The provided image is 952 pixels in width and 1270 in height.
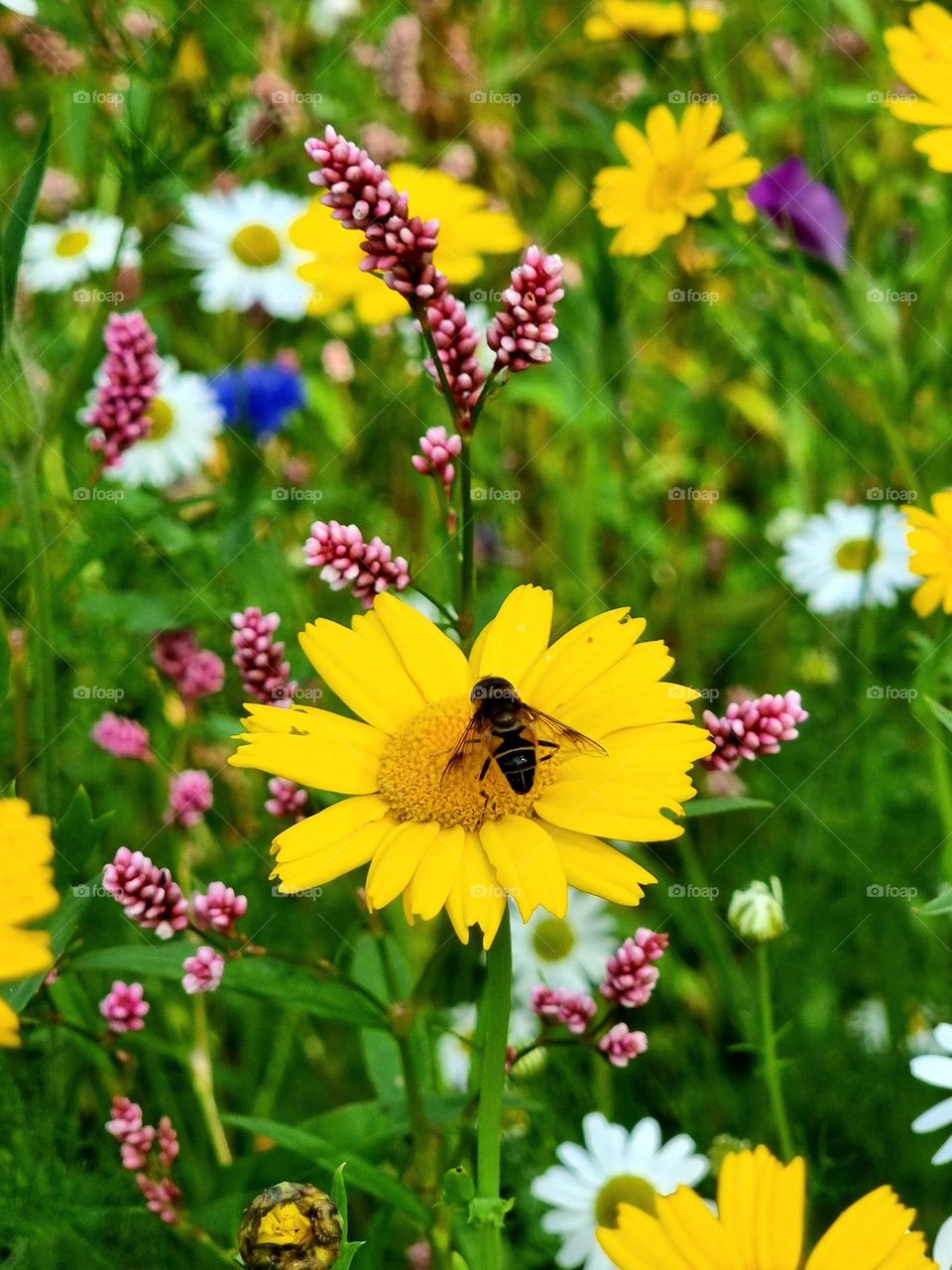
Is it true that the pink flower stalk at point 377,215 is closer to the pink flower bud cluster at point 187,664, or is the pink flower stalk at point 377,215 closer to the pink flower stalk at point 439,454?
the pink flower stalk at point 439,454

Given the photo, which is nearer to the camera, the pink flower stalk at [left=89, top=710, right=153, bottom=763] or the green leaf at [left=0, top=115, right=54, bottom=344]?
the green leaf at [left=0, top=115, right=54, bottom=344]

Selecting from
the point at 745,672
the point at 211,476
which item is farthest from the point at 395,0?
the point at 745,672

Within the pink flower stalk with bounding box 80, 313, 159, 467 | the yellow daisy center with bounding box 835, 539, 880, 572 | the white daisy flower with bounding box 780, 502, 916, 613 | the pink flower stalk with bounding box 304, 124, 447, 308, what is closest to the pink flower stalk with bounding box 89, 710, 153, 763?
the pink flower stalk with bounding box 80, 313, 159, 467

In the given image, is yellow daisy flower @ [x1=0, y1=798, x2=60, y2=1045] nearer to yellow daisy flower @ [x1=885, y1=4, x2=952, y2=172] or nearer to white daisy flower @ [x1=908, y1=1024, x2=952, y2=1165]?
white daisy flower @ [x1=908, y1=1024, x2=952, y2=1165]

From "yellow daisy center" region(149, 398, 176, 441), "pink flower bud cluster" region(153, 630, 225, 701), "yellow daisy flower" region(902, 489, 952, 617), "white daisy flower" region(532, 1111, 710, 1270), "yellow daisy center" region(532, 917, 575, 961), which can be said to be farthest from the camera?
"yellow daisy center" region(149, 398, 176, 441)

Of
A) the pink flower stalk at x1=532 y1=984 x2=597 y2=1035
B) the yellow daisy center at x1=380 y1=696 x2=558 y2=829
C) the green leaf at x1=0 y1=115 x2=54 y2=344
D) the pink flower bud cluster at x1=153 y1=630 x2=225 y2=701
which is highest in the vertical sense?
the green leaf at x1=0 y1=115 x2=54 y2=344

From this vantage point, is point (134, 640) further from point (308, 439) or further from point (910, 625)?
point (910, 625)

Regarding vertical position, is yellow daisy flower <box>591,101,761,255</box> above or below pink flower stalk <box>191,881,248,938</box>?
above
